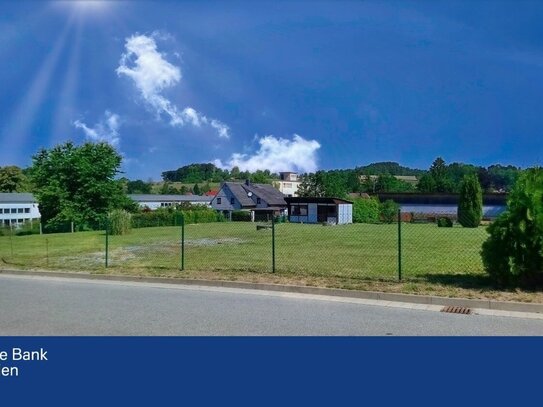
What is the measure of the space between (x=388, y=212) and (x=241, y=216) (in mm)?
18478

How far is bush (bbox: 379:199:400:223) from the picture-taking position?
57.3m

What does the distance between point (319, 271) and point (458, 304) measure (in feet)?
16.0

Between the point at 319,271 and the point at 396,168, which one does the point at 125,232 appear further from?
the point at 396,168

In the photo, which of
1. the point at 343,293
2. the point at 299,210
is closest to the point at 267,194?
the point at 299,210

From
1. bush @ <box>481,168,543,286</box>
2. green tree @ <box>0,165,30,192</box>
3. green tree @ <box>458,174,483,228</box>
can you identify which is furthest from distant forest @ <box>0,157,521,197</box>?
bush @ <box>481,168,543,286</box>

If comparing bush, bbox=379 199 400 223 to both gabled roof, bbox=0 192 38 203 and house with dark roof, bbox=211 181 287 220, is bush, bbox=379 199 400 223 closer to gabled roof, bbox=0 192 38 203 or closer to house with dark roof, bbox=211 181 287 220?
house with dark roof, bbox=211 181 287 220

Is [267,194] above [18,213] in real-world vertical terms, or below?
above

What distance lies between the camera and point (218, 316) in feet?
27.6

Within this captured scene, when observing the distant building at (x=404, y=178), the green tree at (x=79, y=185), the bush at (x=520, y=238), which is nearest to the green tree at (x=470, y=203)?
the green tree at (x=79, y=185)

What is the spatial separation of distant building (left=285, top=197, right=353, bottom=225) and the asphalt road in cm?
4749

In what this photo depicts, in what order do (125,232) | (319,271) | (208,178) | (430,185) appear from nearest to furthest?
(319,271) < (125,232) < (430,185) < (208,178)

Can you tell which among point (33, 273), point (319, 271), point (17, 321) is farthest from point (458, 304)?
point (33, 273)

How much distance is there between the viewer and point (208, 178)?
139 metres

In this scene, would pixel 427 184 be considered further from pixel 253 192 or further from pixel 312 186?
pixel 253 192
